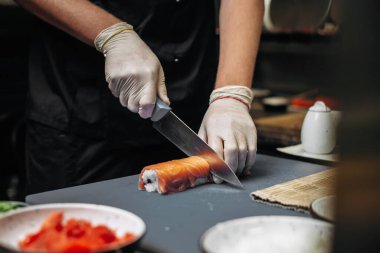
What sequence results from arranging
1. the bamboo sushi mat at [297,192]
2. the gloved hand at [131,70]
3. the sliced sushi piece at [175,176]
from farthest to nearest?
1. the gloved hand at [131,70]
2. the sliced sushi piece at [175,176]
3. the bamboo sushi mat at [297,192]

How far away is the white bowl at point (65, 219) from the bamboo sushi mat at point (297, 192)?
0.52m

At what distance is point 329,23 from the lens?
10.7ft

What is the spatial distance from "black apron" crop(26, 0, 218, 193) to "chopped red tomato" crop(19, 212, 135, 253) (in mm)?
944

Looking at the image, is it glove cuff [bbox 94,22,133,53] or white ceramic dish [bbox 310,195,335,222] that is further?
glove cuff [bbox 94,22,133,53]

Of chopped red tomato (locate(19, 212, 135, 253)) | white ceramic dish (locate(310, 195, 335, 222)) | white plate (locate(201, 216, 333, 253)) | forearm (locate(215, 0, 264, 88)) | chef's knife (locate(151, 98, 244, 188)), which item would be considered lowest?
chef's knife (locate(151, 98, 244, 188))

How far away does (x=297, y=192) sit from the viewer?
1.47m

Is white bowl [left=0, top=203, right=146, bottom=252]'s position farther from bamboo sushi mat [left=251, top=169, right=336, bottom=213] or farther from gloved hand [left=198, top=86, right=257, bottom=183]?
gloved hand [left=198, top=86, right=257, bottom=183]

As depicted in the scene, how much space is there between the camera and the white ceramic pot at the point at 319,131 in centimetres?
202

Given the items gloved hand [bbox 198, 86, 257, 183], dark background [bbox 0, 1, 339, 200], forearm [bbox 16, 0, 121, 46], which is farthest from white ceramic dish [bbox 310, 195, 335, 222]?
dark background [bbox 0, 1, 339, 200]

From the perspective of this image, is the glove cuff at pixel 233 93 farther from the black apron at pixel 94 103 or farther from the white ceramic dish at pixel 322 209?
the white ceramic dish at pixel 322 209

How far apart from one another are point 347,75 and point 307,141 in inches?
64.2

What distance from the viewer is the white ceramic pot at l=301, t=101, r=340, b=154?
79.4 inches

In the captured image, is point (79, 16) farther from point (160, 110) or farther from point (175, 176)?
point (175, 176)

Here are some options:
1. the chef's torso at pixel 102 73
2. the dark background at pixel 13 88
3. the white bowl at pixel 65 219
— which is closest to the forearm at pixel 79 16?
the chef's torso at pixel 102 73
